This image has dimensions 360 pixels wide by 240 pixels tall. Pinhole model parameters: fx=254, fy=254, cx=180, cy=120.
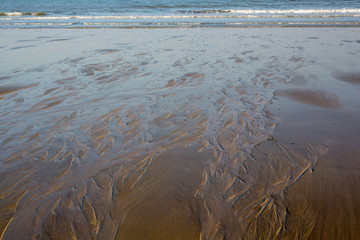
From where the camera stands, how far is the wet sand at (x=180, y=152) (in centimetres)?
210

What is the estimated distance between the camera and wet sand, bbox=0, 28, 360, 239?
2.10 meters

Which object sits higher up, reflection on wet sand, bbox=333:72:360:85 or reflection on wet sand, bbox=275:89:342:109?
reflection on wet sand, bbox=275:89:342:109

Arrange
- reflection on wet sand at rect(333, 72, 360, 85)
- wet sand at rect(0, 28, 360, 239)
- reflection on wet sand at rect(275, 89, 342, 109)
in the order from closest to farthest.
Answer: wet sand at rect(0, 28, 360, 239) < reflection on wet sand at rect(275, 89, 342, 109) < reflection on wet sand at rect(333, 72, 360, 85)

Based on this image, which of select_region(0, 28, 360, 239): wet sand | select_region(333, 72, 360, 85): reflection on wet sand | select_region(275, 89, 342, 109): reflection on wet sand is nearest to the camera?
select_region(0, 28, 360, 239): wet sand

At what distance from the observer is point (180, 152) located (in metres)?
3.03

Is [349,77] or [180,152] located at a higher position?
[180,152]

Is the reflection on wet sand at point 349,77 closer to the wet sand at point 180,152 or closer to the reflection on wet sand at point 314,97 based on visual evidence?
the wet sand at point 180,152

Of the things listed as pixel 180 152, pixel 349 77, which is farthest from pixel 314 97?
pixel 180 152

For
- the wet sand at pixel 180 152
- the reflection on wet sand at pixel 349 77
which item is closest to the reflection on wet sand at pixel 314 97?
the wet sand at pixel 180 152

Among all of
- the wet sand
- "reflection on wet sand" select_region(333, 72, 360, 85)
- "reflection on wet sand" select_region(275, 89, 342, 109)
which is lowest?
"reflection on wet sand" select_region(333, 72, 360, 85)

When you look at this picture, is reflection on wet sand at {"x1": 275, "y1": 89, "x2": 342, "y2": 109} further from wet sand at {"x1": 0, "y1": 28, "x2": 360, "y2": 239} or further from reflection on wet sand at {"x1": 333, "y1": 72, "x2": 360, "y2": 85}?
reflection on wet sand at {"x1": 333, "y1": 72, "x2": 360, "y2": 85}

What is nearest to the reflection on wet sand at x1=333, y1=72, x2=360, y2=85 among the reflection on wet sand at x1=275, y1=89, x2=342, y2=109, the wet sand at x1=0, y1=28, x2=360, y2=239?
the wet sand at x1=0, y1=28, x2=360, y2=239

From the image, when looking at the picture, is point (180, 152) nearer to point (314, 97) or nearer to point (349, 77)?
point (314, 97)

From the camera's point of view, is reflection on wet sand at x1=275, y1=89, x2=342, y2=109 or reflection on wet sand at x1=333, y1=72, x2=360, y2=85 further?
reflection on wet sand at x1=333, y1=72, x2=360, y2=85
